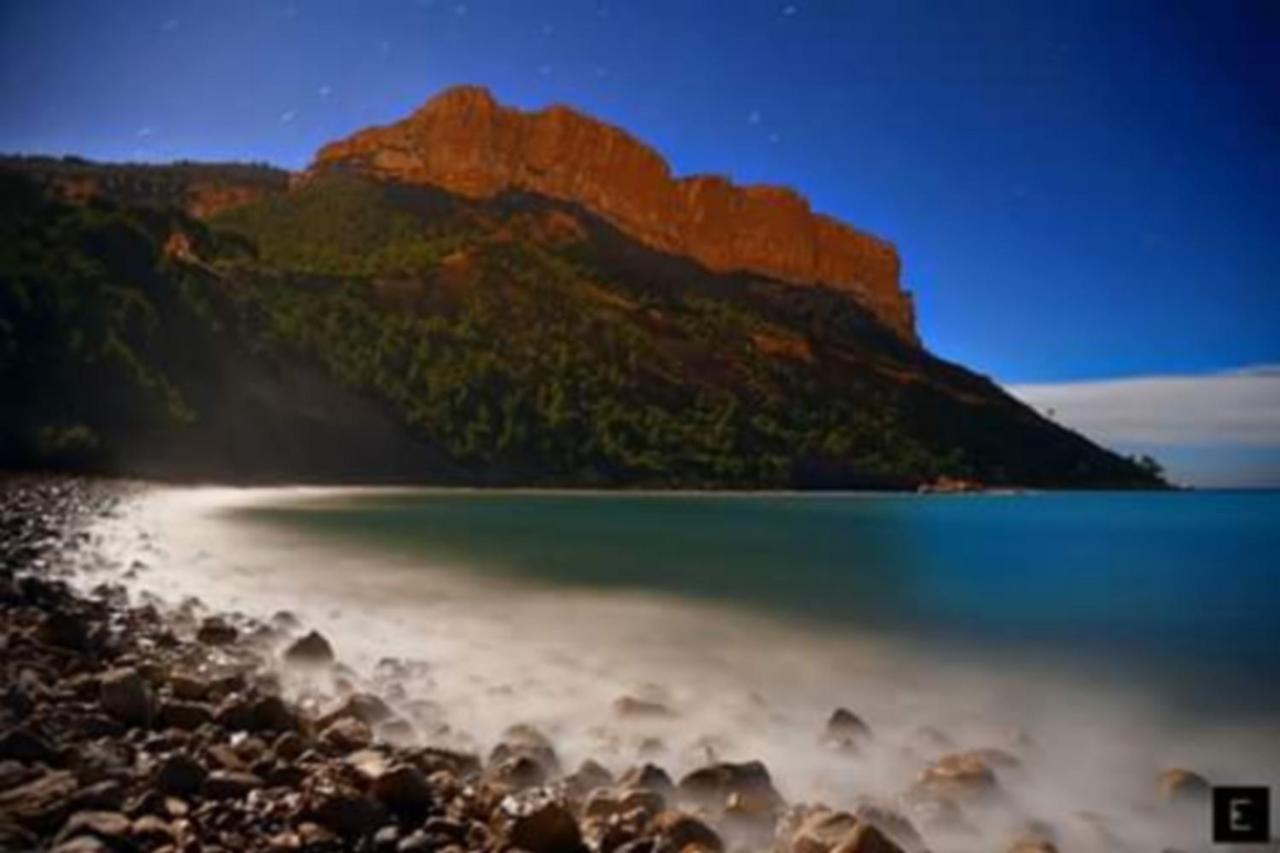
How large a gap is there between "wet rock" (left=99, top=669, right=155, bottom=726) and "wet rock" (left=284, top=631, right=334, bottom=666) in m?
3.24

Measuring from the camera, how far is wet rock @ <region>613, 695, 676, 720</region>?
802cm

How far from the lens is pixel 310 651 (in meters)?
9.55

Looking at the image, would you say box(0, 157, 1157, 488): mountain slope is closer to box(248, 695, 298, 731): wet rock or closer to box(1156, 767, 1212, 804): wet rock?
box(248, 695, 298, 731): wet rock

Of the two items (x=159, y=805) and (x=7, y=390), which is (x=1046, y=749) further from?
(x=7, y=390)

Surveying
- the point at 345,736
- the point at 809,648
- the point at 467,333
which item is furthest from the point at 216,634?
the point at 467,333

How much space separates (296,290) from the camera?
90.8m

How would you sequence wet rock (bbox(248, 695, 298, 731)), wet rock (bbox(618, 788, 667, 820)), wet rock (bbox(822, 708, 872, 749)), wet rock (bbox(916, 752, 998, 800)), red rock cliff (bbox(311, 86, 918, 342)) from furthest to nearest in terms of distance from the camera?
red rock cliff (bbox(311, 86, 918, 342)) → wet rock (bbox(822, 708, 872, 749)) → wet rock (bbox(916, 752, 998, 800)) → wet rock (bbox(248, 695, 298, 731)) → wet rock (bbox(618, 788, 667, 820))

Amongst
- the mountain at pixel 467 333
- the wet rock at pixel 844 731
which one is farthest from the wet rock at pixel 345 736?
the mountain at pixel 467 333

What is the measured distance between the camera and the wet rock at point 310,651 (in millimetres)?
9383

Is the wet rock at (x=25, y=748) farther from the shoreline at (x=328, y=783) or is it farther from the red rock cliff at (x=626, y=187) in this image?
the red rock cliff at (x=626, y=187)

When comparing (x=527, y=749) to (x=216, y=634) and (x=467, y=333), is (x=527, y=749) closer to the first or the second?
(x=216, y=634)

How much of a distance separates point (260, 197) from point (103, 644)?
130m

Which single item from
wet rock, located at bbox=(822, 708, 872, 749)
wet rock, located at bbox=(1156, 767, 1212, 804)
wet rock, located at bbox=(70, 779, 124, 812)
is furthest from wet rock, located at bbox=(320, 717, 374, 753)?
wet rock, located at bbox=(1156, 767, 1212, 804)

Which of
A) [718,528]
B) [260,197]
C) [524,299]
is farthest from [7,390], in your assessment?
[260,197]
